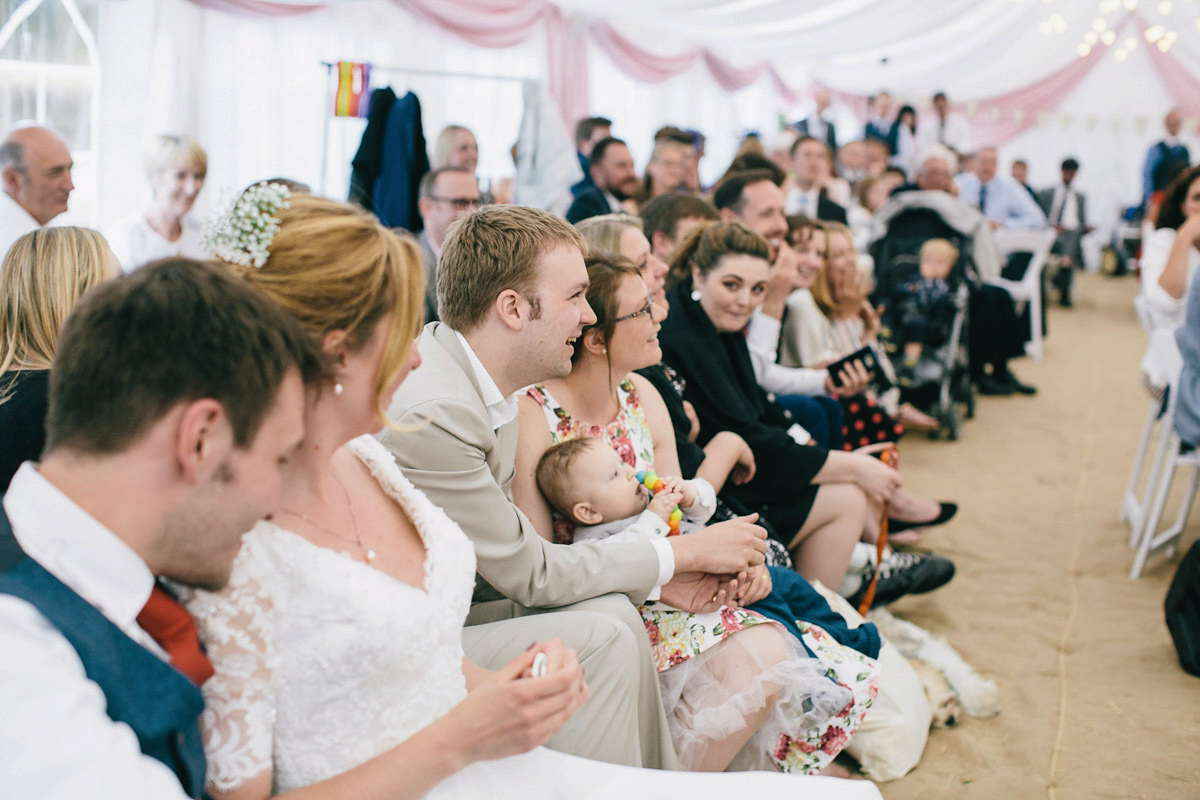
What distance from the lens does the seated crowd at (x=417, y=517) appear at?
85 centimetres

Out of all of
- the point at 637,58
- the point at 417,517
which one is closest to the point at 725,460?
the point at 417,517

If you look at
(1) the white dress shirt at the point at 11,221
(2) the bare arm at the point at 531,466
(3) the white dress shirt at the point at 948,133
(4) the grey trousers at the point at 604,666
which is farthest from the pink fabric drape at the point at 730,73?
(4) the grey trousers at the point at 604,666

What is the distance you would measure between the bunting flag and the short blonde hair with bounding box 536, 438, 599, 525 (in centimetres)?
352

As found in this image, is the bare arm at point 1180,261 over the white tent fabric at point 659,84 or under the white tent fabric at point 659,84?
under

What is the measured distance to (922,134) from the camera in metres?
13.0

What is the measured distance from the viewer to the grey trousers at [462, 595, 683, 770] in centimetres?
154

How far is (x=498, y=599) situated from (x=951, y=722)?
4.76 feet

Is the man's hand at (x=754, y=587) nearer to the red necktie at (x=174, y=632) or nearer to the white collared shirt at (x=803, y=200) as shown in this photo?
the red necktie at (x=174, y=632)

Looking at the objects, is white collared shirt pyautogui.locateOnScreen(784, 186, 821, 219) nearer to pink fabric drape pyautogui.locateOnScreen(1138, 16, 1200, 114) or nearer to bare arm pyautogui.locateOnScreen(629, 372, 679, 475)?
bare arm pyautogui.locateOnScreen(629, 372, 679, 475)

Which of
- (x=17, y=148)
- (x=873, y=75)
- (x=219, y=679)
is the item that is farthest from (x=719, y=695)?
(x=873, y=75)

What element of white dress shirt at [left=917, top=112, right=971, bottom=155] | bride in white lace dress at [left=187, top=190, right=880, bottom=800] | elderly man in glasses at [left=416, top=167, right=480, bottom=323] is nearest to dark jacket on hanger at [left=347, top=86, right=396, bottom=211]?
elderly man in glasses at [left=416, top=167, right=480, bottom=323]

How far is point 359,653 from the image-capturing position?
1.12 meters

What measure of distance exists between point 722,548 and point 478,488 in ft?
1.86

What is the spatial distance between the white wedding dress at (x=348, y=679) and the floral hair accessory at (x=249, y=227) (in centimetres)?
33
